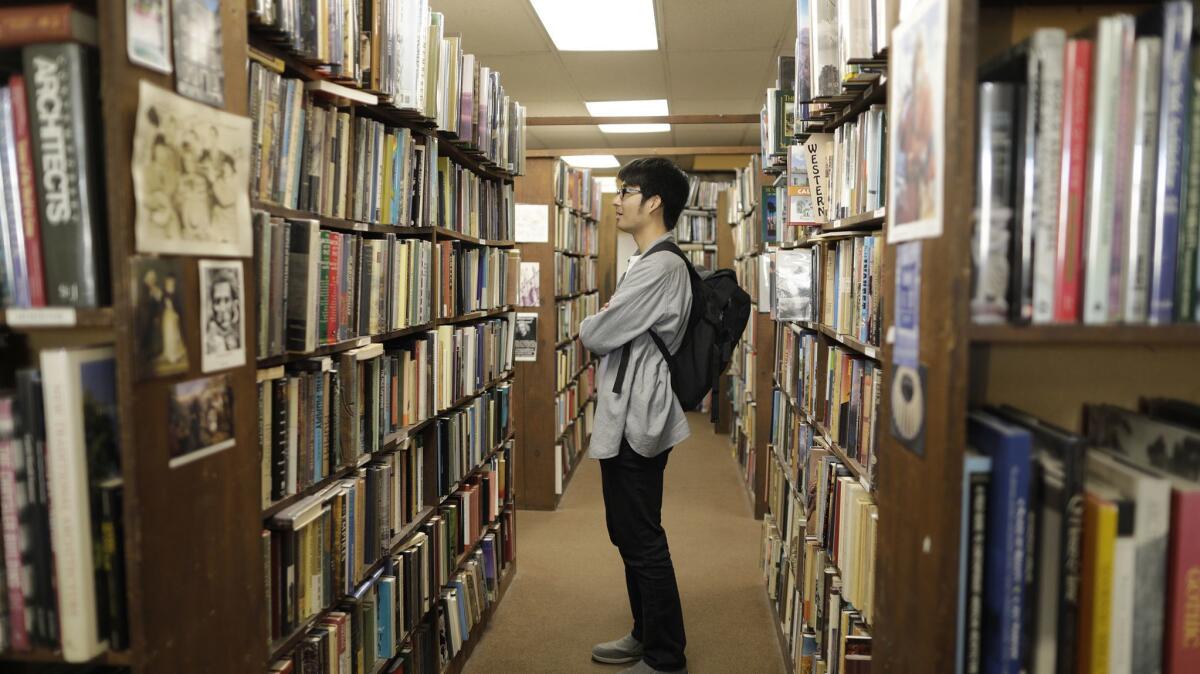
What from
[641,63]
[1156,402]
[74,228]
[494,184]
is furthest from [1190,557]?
[641,63]

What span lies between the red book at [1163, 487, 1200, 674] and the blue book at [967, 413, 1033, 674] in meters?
0.16

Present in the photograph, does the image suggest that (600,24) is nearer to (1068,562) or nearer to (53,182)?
(53,182)

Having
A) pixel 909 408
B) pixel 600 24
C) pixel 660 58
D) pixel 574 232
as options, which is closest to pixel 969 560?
pixel 909 408

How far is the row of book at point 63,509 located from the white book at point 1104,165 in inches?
43.4

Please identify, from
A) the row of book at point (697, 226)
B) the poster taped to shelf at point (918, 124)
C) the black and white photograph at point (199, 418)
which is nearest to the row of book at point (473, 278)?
the black and white photograph at point (199, 418)

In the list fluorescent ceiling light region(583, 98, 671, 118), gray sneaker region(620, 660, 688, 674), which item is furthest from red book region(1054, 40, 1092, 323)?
fluorescent ceiling light region(583, 98, 671, 118)

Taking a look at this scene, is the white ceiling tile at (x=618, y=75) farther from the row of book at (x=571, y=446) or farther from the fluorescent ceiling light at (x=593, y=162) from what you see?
the fluorescent ceiling light at (x=593, y=162)

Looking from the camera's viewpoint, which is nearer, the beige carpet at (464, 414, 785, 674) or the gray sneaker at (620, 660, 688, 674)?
the gray sneaker at (620, 660, 688, 674)

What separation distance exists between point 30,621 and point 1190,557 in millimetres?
1317

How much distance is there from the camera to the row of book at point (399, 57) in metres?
1.45

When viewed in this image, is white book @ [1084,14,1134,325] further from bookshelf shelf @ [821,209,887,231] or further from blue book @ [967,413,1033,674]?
bookshelf shelf @ [821,209,887,231]

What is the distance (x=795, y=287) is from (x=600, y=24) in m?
2.18

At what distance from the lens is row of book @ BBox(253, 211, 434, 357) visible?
4.45ft

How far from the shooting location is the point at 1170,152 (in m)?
0.80
